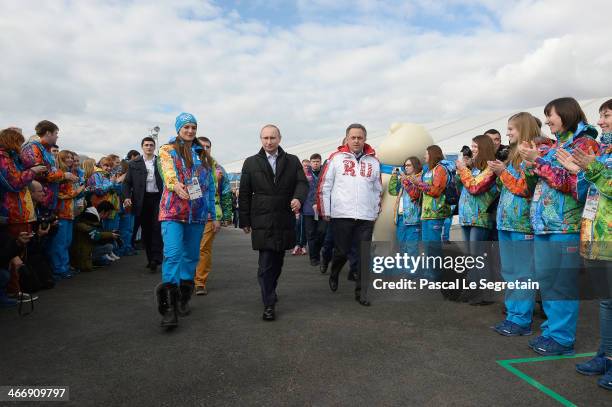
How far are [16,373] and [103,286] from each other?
3.03m

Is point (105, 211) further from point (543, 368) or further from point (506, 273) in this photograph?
point (543, 368)

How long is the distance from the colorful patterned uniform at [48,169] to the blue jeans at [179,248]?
7.90 ft

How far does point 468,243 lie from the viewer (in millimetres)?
4770

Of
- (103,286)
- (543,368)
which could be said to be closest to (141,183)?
(103,286)

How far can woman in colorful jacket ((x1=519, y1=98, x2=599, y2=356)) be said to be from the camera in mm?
3154

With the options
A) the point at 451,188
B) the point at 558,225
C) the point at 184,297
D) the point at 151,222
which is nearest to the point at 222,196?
the point at 184,297

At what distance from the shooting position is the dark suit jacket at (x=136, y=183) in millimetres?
7258

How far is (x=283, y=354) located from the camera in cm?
330

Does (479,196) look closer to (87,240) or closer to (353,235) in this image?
(353,235)

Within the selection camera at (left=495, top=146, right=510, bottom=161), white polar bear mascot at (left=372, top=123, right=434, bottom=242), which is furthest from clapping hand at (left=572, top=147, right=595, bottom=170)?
white polar bear mascot at (left=372, top=123, right=434, bottom=242)

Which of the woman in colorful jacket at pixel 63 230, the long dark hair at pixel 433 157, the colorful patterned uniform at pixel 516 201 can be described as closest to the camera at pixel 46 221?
the woman in colorful jacket at pixel 63 230

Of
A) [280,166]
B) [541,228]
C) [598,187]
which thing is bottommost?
[541,228]

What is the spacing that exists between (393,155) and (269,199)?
4322mm

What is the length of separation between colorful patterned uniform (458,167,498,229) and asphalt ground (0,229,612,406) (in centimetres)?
94
